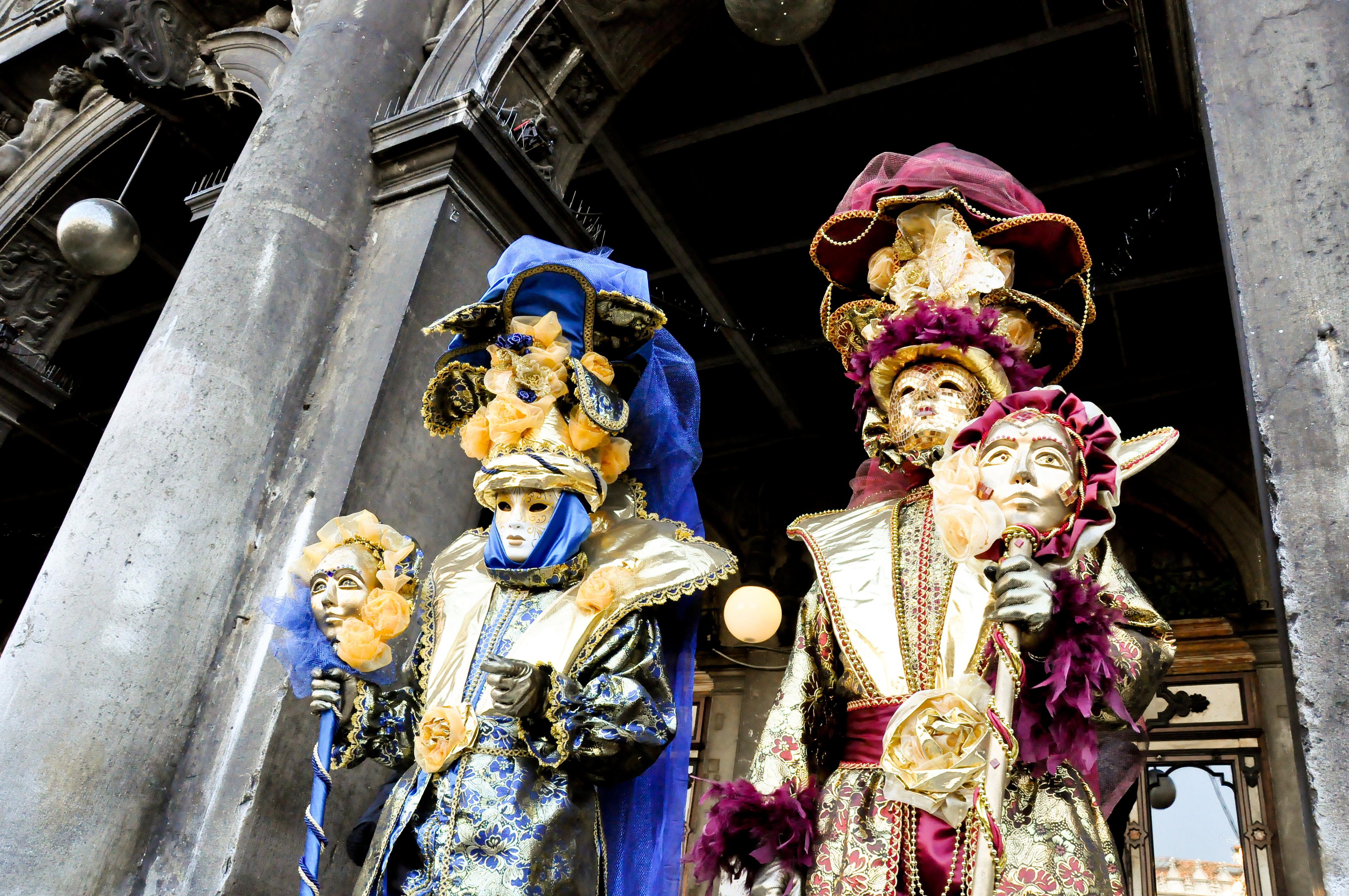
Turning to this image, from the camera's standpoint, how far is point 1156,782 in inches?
261

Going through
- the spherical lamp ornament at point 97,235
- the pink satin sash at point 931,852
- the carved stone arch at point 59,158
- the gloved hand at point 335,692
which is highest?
the carved stone arch at point 59,158

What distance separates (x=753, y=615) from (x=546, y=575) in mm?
3308

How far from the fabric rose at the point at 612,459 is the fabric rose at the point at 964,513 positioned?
5.27 ft

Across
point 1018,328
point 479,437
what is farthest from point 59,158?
point 1018,328

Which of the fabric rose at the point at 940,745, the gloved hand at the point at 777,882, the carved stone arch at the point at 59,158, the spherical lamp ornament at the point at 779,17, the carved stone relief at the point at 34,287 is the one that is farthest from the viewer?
the carved stone relief at the point at 34,287

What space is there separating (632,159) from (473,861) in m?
4.74

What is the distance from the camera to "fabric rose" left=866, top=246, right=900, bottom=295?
3.79 meters

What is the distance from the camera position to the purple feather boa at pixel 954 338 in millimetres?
3219

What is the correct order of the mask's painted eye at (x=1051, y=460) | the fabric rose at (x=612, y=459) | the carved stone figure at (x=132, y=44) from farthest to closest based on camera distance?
1. the carved stone figure at (x=132, y=44)
2. the fabric rose at (x=612, y=459)
3. the mask's painted eye at (x=1051, y=460)

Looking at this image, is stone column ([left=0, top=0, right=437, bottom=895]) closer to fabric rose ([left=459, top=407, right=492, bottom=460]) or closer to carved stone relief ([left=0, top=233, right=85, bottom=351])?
fabric rose ([left=459, top=407, right=492, bottom=460])

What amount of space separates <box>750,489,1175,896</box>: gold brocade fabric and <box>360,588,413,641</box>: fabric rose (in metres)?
1.09

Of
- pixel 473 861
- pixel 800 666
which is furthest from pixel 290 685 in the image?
pixel 800 666

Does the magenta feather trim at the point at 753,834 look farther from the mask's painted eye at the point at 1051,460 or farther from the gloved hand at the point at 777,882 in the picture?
the mask's painted eye at the point at 1051,460

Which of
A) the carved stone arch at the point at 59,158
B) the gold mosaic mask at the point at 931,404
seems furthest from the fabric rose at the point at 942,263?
the carved stone arch at the point at 59,158
